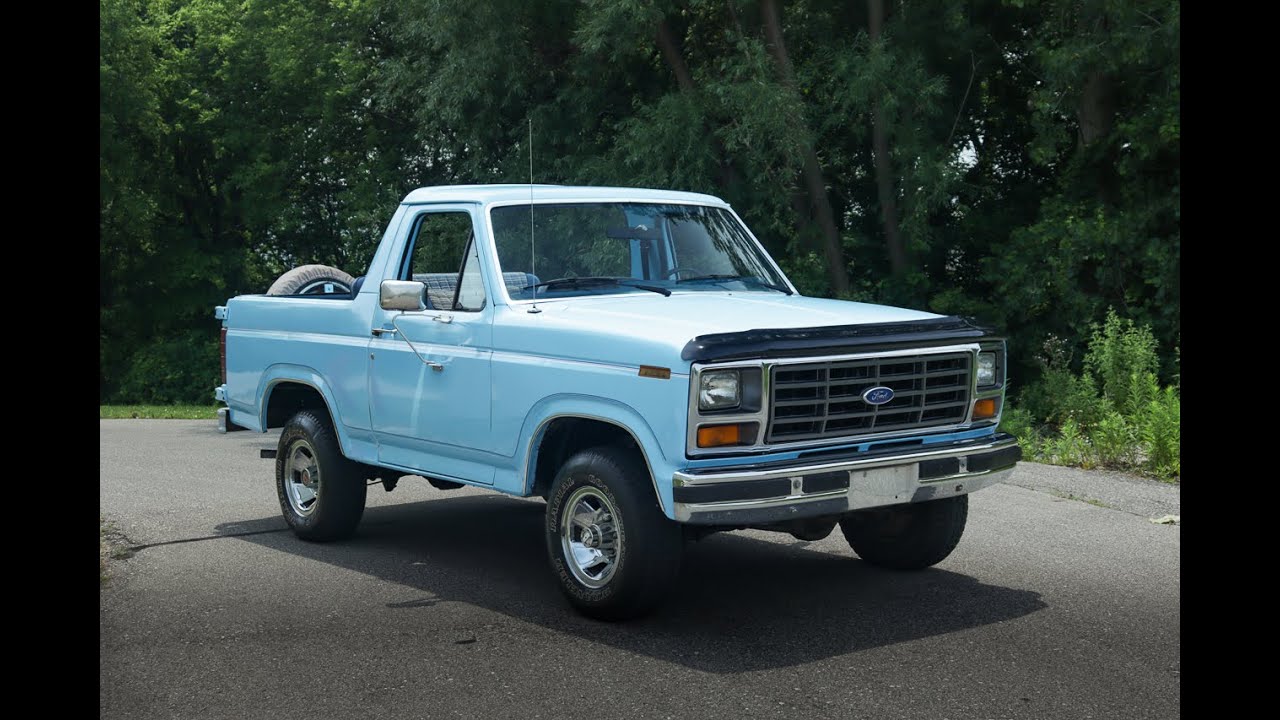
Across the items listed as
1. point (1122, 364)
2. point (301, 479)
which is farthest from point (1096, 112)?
point (301, 479)

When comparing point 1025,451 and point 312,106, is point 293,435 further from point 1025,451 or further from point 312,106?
point 312,106

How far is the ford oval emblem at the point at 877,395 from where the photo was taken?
6.72m

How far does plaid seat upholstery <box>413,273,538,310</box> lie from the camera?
25.1ft

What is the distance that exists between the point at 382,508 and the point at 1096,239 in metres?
11.4

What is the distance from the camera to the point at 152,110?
1420 inches

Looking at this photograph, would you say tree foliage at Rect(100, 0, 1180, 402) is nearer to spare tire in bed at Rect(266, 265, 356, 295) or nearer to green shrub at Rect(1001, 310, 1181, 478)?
green shrub at Rect(1001, 310, 1181, 478)

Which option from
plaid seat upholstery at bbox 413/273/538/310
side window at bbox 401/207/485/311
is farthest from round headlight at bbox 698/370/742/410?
side window at bbox 401/207/485/311

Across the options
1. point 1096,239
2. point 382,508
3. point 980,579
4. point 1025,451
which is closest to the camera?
point 980,579

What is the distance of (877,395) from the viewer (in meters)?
6.76

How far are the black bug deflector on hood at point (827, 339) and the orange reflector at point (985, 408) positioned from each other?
0.35m

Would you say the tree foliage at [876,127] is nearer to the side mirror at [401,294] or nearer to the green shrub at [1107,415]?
the green shrub at [1107,415]

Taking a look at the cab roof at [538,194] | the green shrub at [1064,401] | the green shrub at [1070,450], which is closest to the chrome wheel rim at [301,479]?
the cab roof at [538,194]

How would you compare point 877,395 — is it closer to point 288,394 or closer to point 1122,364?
point 288,394
